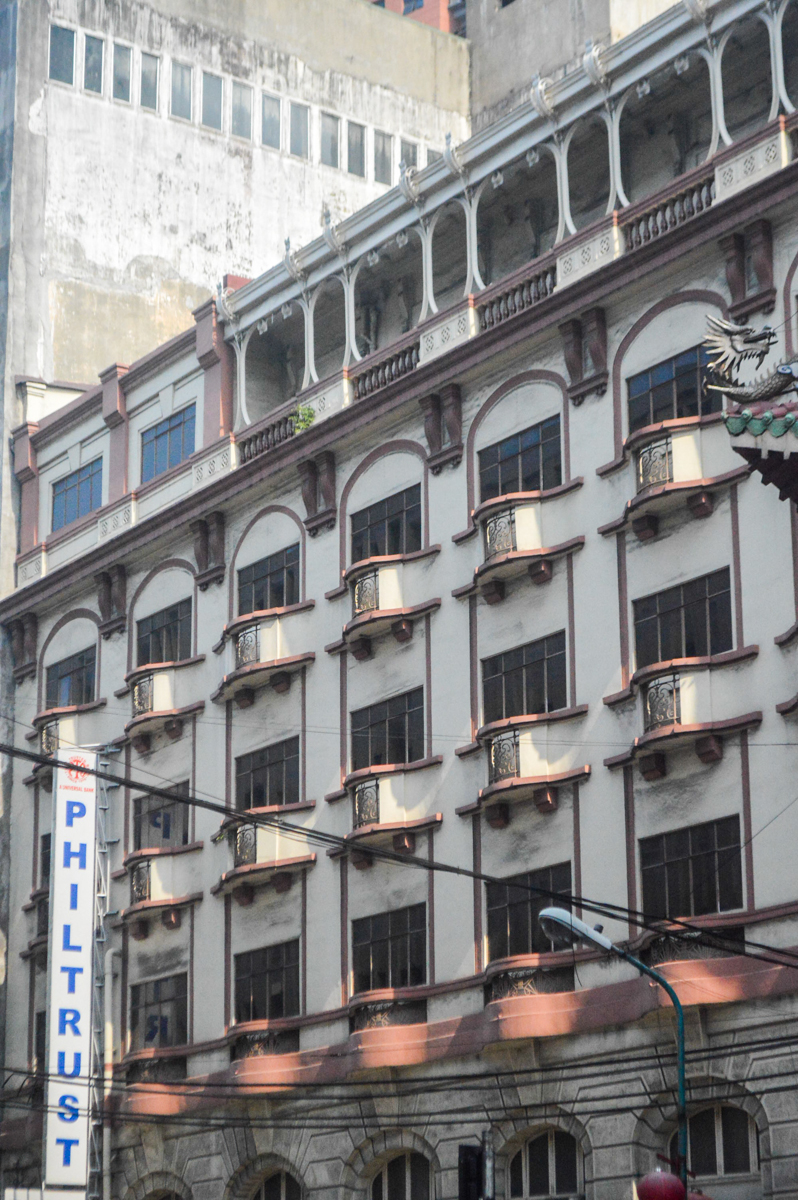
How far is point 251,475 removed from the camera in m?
46.5

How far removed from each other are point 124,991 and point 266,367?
49.1ft

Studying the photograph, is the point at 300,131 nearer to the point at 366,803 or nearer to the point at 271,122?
the point at 271,122

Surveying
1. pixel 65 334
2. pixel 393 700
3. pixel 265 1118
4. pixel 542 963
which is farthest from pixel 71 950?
pixel 65 334

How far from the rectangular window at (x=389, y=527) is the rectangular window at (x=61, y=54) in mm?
20637

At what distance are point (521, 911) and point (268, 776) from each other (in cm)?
861

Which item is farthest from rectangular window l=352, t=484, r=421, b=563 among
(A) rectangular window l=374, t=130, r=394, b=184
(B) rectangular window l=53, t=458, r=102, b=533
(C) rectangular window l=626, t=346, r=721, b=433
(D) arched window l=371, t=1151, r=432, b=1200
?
(A) rectangular window l=374, t=130, r=394, b=184

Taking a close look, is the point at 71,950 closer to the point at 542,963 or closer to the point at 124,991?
the point at 124,991

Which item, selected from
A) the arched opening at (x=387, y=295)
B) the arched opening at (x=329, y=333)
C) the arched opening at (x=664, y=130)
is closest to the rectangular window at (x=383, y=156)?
the arched opening at (x=329, y=333)

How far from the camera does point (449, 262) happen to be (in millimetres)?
45625

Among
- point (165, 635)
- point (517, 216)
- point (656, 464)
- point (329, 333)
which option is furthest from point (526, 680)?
point (329, 333)

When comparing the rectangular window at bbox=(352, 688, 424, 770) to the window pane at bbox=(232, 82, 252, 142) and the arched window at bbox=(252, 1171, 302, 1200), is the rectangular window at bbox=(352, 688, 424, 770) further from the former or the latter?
the window pane at bbox=(232, 82, 252, 142)

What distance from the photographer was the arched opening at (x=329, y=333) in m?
48.0

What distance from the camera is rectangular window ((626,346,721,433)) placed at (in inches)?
1442

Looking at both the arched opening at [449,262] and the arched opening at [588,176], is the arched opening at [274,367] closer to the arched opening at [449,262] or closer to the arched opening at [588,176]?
the arched opening at [449,262]
